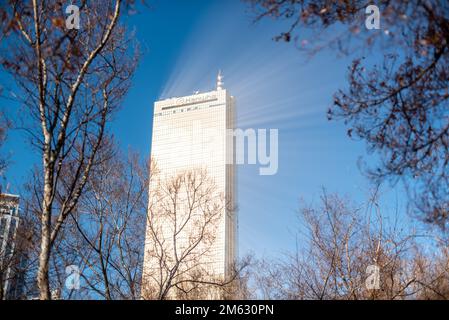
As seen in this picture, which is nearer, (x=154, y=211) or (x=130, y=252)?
(x=130, y=252)

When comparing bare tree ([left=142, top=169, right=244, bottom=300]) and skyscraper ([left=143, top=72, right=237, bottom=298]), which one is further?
skyscraper ([left=143, top=72, right=237, bottom=298])

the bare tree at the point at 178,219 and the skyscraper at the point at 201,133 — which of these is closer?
the bare tree at the point at 178,219

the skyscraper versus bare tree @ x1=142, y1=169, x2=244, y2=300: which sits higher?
the skyscraper

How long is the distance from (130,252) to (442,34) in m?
11.3

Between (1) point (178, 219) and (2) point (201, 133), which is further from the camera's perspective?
(2) point (201, 133)

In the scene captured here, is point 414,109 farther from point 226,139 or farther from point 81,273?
point 226,139

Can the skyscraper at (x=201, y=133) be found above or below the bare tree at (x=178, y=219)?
above

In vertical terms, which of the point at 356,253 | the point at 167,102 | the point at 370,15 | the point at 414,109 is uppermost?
the point at 167,102

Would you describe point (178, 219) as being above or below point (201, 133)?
below

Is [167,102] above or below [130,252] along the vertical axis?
above
